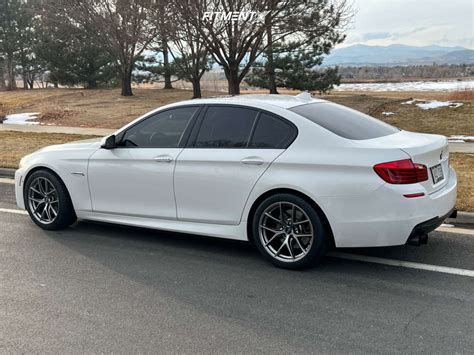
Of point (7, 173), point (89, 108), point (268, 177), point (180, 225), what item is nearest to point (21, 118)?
point (89, 108)

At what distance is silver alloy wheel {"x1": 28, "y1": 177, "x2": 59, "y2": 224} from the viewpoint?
5832 millimetres

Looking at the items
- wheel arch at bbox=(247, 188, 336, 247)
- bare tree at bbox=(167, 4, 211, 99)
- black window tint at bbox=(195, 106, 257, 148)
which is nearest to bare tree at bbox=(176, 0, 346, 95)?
bare tree at bbox=(167, 4, 211, 99)

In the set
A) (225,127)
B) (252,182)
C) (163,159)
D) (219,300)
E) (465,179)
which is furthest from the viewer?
(465,179)

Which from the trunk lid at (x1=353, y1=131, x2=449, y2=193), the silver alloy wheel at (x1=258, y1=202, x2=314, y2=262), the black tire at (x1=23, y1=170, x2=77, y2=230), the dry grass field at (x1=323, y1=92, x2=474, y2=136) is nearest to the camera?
the trunk lid at (x1=353, y1=131, x2=449, y2=193)

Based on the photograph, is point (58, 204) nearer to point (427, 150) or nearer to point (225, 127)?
point (225, 127)

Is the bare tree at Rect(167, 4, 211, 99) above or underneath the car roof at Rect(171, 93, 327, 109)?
above

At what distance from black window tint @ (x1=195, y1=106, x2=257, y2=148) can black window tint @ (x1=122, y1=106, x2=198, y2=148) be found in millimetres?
224

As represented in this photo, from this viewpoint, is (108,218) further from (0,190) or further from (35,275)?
(0,190)

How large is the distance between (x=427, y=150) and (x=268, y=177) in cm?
137

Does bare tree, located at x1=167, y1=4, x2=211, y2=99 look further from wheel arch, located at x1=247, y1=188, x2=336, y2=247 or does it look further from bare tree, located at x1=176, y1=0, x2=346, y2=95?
wheel arch, located at x1=247, y1=188, x2=336, y2=247

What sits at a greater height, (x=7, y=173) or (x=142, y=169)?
(x=142, y=169)

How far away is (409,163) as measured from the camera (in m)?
4.12

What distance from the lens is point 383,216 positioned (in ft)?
13.4

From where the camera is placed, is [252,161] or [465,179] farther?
[465,179]
